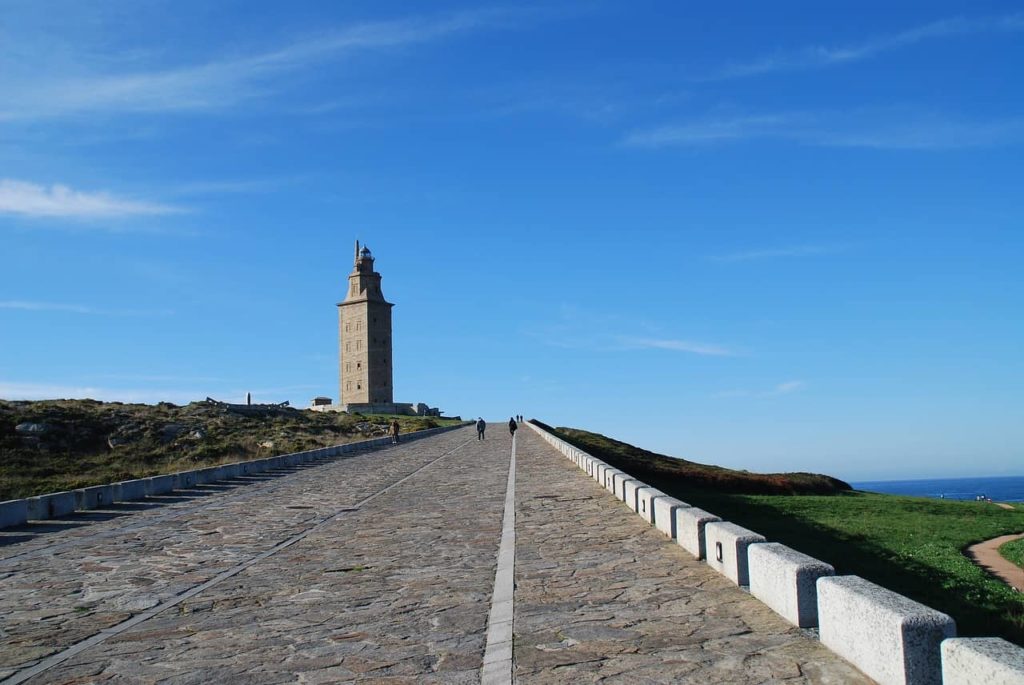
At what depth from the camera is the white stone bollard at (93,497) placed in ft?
55.4

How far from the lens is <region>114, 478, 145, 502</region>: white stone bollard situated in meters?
18.5

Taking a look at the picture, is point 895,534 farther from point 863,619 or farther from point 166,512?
point 863,619

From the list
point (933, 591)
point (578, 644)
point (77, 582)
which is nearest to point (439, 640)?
point (578, 644)

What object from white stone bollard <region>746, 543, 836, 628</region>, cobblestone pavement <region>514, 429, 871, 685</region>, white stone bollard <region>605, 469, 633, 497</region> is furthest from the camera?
white stone bollard <region>605, 469, 633, 497</region>

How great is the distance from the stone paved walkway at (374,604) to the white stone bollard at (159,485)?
5.12m

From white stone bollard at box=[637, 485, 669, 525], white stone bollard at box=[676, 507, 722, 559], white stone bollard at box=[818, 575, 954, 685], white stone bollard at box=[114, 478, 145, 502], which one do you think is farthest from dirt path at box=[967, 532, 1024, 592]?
white stone bollard at box=[114, 478, 145, 502]

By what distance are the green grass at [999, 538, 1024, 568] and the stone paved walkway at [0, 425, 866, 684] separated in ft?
31.3

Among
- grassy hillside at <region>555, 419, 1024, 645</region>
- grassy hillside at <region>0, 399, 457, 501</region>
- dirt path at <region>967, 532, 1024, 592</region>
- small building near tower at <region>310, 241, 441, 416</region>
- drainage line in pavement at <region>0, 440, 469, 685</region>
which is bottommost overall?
dirt path at <region>967, 532, 1024, 592</region>

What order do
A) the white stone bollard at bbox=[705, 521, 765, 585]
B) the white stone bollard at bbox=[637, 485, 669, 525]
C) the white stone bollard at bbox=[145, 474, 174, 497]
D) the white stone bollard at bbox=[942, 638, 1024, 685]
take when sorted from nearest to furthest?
1. the white stone bollard at bbox=[942, 638, 1024, 685]
2. the white stone bollard at bbox=[705, 521, 765, 585]
3. the white stone bollard at bbox=[637, 485, 669, 525]
4. the white stone bollard at bbox=[145, 474, 174, 497]

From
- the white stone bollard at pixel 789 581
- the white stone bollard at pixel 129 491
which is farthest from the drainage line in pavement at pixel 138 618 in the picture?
the white stone bollard at pixel 129 491

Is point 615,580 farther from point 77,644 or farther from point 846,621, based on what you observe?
point 77,644

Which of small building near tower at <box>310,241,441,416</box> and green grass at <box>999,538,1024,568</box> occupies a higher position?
small building near tower at <box>310,241,441,416</box>

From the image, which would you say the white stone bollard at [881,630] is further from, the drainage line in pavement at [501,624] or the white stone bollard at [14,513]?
the white stone bollard at [14,513]

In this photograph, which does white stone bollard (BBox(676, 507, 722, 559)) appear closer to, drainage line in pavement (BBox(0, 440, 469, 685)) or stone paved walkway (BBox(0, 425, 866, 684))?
stone paved walkway (BBox(0, 425, 866, 684))
